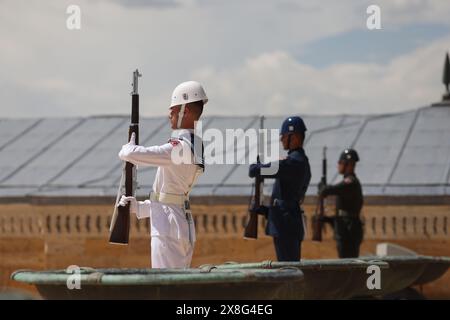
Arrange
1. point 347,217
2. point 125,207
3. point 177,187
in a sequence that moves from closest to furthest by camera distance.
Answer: point 177,187 < point 125,207 < point 347,217

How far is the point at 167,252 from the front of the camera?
1209 centimetres

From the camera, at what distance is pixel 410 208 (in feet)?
81.4

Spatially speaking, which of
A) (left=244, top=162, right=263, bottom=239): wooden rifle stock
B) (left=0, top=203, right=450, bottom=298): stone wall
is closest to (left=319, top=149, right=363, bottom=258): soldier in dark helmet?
(left=244, top=162, right=263, bottom=239): wooden rifle stock

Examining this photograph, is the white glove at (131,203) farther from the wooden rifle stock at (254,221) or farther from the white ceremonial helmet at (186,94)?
the wooden rifle stock at (254,221)

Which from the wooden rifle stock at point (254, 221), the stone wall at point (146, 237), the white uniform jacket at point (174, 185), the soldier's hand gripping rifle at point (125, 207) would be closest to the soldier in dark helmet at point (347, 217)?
the wooden rifle stock at point (254, 221)

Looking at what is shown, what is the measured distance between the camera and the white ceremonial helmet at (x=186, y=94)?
12109 millimetres

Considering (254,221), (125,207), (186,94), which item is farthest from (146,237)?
(186,94)

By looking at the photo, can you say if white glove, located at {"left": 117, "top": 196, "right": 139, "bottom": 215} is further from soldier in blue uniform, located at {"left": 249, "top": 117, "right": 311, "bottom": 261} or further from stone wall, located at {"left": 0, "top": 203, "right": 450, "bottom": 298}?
stone wall, located at {"left": 0, "top": 203, "right": 450, "bottom": 298}

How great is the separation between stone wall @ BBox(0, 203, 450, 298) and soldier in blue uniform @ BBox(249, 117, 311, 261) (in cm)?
924

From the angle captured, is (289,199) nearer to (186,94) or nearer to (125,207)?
(125,207)

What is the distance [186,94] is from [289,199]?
3140 mm

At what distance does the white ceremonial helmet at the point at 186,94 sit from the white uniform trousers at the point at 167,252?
86cm
